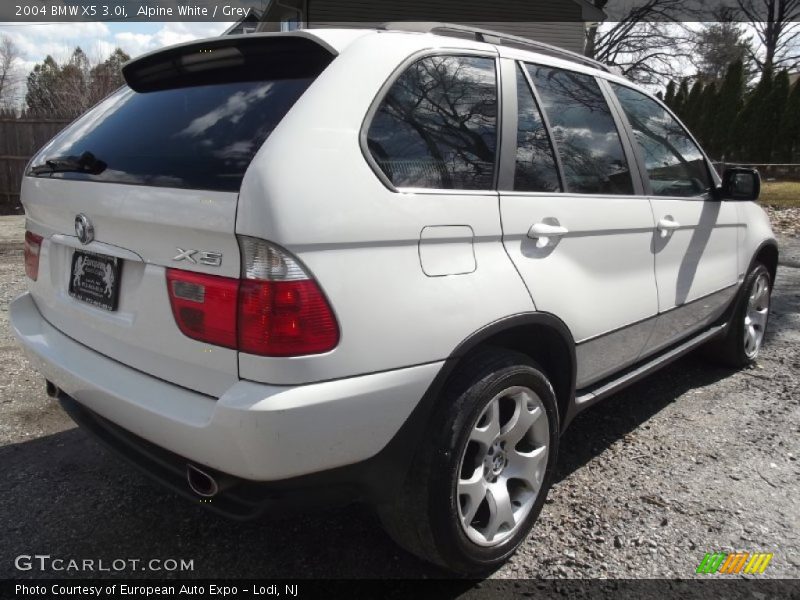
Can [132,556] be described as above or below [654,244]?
below

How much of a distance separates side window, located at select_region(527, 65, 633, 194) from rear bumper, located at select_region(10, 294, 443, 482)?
1195mm

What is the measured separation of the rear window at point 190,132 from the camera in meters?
1.76

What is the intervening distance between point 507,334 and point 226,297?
1.05m

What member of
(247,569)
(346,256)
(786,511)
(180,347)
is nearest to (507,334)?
→ (346,256)

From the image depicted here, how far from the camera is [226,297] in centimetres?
164

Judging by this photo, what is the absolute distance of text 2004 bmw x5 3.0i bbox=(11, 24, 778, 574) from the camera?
64.1 inches

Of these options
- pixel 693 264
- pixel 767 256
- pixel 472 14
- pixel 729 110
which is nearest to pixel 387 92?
pixel 693 264

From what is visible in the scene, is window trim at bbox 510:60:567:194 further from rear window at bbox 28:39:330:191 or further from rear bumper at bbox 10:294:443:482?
rear bumper at bbox 10:294:443:482

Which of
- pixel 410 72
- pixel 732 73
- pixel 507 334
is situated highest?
pixel 732 73

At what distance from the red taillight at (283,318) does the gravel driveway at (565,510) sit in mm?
1045

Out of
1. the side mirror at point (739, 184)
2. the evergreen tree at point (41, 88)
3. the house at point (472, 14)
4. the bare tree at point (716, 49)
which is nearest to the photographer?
the side mirror at point (739, 184)

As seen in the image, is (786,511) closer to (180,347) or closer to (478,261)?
(478,261)

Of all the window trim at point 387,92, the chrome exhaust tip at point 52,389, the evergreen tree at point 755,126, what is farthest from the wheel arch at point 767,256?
the evergreen tree at point 755,126

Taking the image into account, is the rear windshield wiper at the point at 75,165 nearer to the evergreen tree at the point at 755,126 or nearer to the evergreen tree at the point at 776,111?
the evergreen tree at the point at 776,111
